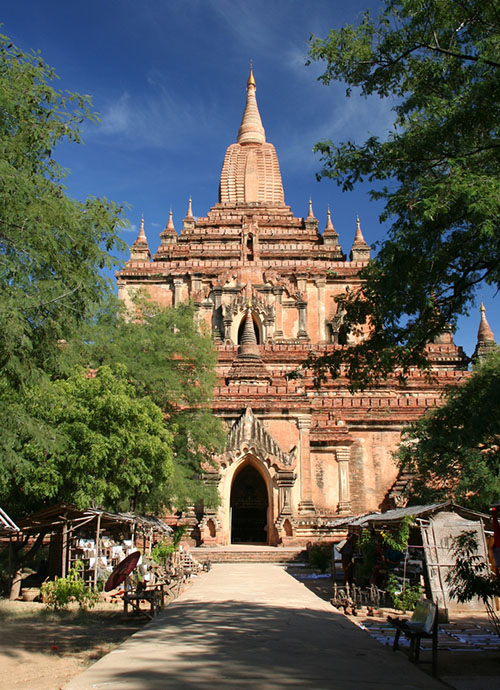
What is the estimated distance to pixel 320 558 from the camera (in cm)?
1950

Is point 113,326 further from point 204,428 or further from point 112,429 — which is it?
point 112,429

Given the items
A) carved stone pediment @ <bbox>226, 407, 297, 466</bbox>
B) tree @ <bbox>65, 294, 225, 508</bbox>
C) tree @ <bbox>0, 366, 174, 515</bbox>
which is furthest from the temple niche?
tree @ <bbox>0, 366, 174, 515</bbox>

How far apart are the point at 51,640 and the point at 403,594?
22.3 feet

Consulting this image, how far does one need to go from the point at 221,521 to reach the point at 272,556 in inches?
102

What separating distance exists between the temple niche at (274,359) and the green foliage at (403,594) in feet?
15.6

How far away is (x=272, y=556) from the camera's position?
21.6 metres

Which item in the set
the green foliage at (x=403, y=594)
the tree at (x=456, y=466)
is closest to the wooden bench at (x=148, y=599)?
the green foliage at (x=403, y=594)

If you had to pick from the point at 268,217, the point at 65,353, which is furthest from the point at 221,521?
the point at 268,217

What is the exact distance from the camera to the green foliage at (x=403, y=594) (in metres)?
13.0

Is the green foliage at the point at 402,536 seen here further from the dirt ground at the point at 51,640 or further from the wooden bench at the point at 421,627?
the dirt ground at the point at 51,640

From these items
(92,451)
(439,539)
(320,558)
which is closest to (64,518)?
(92,451)

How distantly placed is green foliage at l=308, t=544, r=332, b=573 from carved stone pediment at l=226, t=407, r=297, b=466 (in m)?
4.13

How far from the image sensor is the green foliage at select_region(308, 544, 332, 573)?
1939 cm

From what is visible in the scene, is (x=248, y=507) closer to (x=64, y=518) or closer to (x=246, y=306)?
(x=64, y=518)
